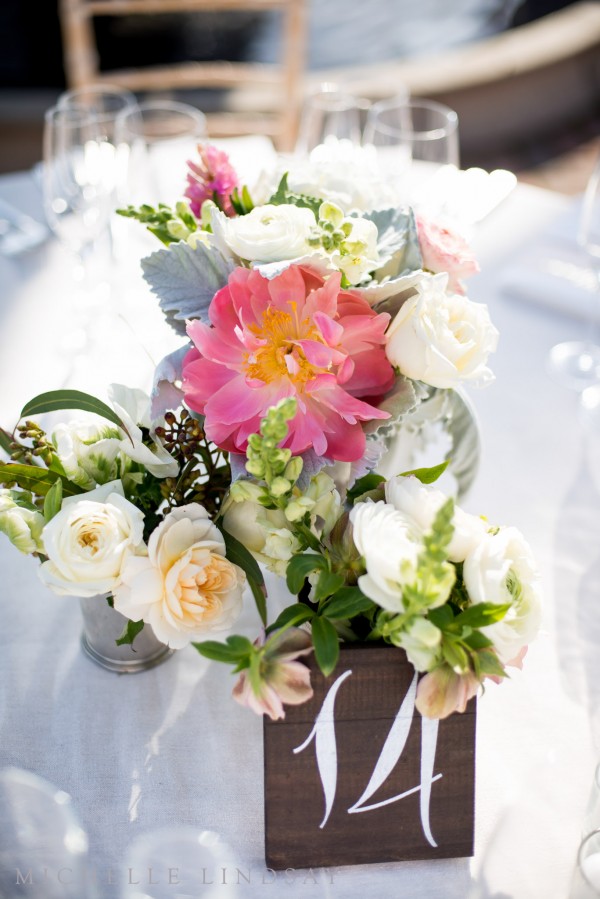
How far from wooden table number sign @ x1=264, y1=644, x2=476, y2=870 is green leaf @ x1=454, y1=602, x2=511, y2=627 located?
7 centimetres

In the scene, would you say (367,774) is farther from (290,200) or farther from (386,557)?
(290,200)

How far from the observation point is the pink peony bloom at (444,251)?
708 mm

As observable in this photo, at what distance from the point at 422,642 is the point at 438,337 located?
207 mm

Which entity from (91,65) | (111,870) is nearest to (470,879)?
(111,870)

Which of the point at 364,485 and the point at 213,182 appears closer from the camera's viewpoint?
the point at 364,485

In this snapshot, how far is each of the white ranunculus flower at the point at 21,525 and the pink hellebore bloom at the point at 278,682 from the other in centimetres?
18

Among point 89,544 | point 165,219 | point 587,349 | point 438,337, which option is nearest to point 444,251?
point 438,337

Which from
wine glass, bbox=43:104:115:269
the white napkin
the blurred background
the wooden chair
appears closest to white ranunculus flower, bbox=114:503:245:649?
wine glass, bbox=43:104:115:269

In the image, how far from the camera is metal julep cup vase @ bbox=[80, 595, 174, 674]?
0.74 m

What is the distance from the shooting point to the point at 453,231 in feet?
2.42

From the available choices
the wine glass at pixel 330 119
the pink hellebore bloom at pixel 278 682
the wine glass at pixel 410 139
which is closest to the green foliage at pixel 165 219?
the pink hellebore bloom at pixel 278 682

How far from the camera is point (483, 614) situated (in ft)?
1.77

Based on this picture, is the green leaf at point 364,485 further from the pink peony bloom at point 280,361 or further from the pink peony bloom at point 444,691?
the pink peony bloom at point 444,691

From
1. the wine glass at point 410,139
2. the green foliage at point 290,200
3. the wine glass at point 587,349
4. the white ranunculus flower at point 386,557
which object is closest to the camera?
the white ranunculus flower at point 386,557
